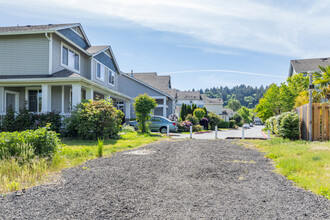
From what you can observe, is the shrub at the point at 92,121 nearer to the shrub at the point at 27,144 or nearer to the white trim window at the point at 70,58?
the white trim window at the point at 70,58

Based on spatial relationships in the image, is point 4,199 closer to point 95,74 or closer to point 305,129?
point 305,129

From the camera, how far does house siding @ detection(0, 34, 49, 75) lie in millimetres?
15461

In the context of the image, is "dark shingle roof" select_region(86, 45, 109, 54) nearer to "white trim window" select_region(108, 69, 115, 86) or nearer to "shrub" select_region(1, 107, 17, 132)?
"white trim window" select_region(108, 69, 115, 86)

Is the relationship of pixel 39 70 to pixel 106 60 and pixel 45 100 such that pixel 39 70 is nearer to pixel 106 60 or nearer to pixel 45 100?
pixel 45 100

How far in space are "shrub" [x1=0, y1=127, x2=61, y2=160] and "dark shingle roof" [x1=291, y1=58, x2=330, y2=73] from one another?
3885cm

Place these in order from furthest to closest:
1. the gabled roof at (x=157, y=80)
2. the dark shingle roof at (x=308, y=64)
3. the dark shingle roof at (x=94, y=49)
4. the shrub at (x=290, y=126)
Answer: the dark shingle roof at (x=308, y=64) → the gabled roof at (x=157, y=80) → the dark shingle roof at (x=94, y=49) → the shrub at (x=290, y=126)

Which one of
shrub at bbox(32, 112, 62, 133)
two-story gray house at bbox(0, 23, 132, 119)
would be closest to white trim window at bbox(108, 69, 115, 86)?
two-story gray house at bbox(0, 23, 132, 119)

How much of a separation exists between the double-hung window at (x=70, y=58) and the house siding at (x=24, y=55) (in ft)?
5.07

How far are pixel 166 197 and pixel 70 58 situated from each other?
52.5 feet

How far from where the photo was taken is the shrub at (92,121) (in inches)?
503

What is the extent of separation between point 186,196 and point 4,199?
2.82m

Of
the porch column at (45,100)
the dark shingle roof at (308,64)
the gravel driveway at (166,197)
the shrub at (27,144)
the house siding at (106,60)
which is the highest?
the dark shingle roof at (308,64)

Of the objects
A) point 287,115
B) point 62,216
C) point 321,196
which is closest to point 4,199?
point 62,216

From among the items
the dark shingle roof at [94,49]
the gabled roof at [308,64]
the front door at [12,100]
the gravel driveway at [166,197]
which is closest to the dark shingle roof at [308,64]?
the gabled roof at [308,64]
